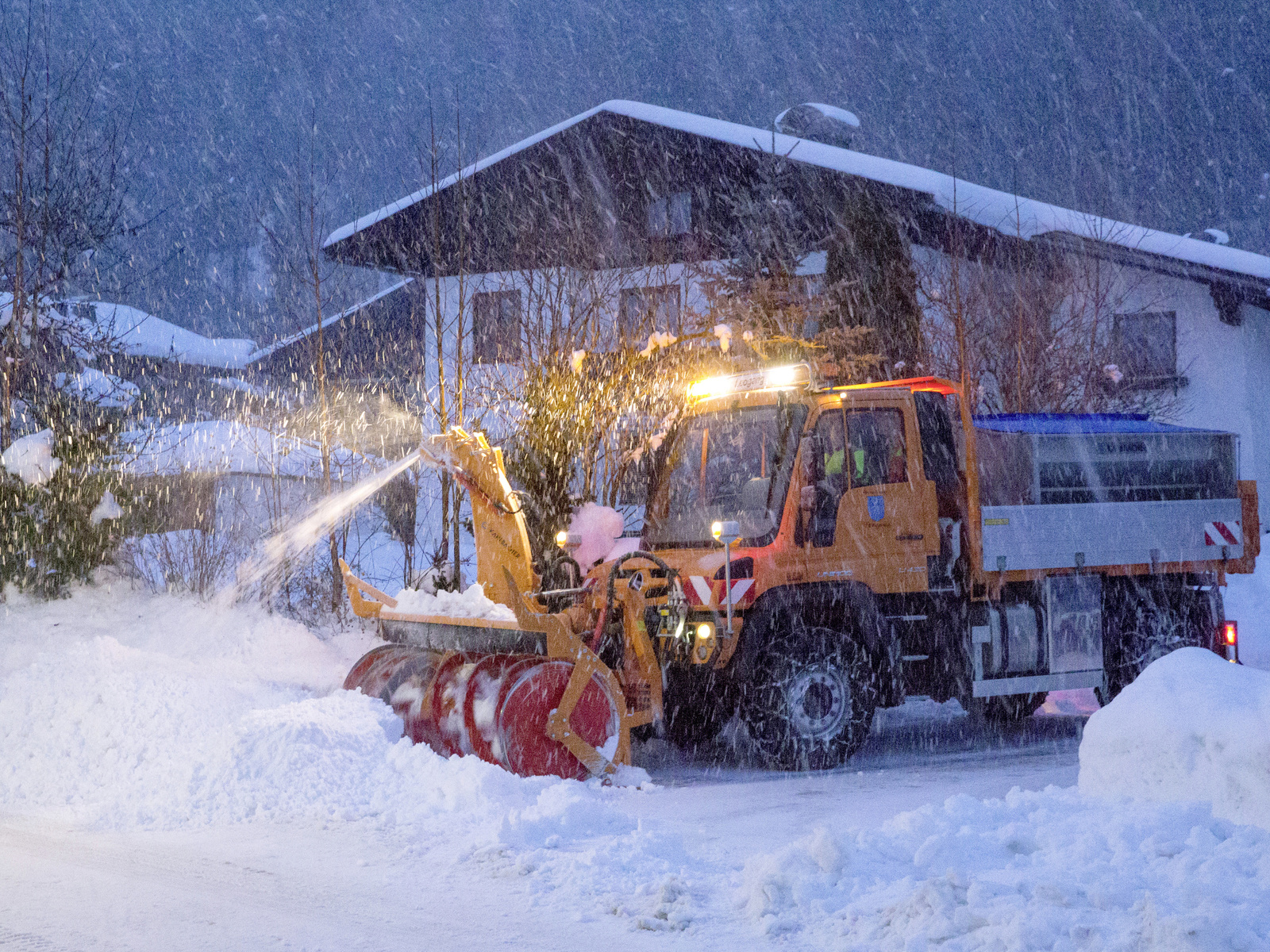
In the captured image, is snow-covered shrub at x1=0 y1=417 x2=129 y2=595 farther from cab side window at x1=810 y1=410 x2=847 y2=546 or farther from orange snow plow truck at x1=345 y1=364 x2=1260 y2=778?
cab side window at x1=810 y1=410 x2=847 y2=546

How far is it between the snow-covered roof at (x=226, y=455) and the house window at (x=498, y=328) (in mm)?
1929

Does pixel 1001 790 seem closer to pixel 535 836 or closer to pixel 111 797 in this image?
pixel 535 836

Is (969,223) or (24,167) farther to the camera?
(969,223)

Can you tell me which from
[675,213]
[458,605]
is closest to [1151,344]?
[675,213]

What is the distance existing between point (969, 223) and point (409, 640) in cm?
1461

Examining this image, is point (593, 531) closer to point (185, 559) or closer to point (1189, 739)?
point (185, 559)

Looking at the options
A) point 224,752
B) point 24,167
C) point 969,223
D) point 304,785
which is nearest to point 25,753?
point 224,752

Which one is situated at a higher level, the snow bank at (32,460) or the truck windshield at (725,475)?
the snow bank at (32,460)

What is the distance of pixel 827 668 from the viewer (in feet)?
26.9

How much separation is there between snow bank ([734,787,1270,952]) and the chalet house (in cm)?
1169

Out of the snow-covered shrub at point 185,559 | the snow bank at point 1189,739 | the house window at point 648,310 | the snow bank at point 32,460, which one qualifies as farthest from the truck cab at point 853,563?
the snow bank at point 32,460

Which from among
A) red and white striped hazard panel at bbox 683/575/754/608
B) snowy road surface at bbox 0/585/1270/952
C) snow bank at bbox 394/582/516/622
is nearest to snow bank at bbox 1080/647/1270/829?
snowy road surface at bbox 0/585/1270/952

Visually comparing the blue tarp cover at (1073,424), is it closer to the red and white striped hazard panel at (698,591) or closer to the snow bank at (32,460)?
the red and white striped hazard panel at (698,591)

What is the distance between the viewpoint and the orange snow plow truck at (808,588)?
762 cm
